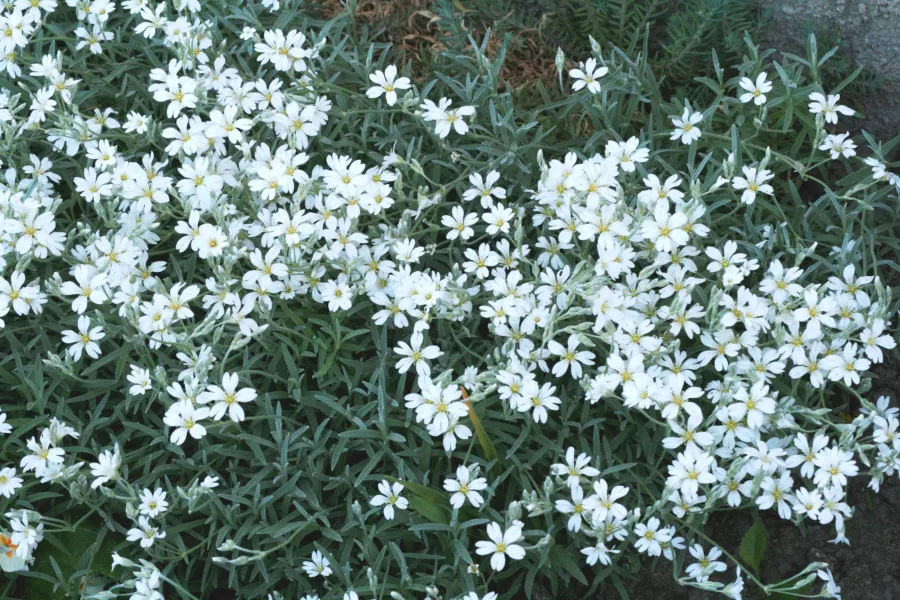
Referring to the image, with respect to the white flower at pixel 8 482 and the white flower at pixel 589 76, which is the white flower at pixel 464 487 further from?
the white flower at pixel 589 76

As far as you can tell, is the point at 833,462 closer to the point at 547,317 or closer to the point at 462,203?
the point at 547,317

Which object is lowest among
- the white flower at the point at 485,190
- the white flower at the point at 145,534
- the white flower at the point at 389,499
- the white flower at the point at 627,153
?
the white flower at the point at 145,534

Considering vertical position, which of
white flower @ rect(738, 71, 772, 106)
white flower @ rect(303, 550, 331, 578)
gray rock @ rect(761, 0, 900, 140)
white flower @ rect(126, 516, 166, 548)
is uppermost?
gray rock @ rect(761, 0, 900, 140)

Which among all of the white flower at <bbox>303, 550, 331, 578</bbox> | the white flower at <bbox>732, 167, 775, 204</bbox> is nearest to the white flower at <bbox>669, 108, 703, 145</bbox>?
the white flower at <bbox>732, 167, 775, 204</bbox>

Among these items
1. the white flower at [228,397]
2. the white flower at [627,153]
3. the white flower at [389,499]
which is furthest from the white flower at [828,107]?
the white flower at [228,397]

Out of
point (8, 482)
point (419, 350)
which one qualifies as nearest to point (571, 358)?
point (419, 350)

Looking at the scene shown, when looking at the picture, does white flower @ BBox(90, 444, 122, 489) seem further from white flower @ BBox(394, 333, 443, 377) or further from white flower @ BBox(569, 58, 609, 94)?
white flower @ BBox(569, 58, 609, 94)

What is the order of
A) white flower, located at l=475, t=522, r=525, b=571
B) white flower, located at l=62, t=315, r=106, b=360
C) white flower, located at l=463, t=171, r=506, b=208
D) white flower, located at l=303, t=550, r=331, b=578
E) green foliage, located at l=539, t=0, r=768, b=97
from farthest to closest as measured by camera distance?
green foliage, located at l=539, t=0, r=768, b=97 < white flower, located at l=463, t=171, r=506, b=208 < white flower, located at l=62, t=315, r=106, b=360 < white flower, located at l=303, t=550, r=331, b=578 < white flower, located at l=475, t=522, r=525, b=571
